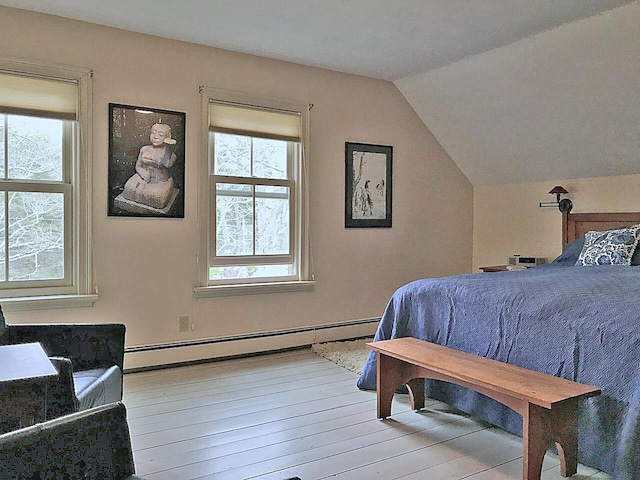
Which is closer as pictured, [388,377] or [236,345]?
[388,377]

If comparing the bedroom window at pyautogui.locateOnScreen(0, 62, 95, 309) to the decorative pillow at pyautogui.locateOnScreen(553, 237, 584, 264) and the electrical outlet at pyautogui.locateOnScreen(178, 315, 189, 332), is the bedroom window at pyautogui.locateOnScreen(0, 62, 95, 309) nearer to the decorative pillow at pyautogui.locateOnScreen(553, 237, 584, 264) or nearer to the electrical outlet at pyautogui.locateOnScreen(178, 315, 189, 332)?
the electrical outlet at pyautogui.locateOnScreen(178, 315, 189, 332)

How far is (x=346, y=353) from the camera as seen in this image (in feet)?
13.7

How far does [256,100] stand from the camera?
412 cm

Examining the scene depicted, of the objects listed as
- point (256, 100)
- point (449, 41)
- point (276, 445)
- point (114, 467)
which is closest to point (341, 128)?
point (256, 100)

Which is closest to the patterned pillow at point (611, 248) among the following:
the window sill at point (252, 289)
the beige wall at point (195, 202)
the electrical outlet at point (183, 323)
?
the beige wall at point (195, 202)

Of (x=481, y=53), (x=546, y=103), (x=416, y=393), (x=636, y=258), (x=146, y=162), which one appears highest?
(x=481, y=53)

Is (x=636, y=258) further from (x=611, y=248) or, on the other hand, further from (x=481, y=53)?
(x=481, y=53)

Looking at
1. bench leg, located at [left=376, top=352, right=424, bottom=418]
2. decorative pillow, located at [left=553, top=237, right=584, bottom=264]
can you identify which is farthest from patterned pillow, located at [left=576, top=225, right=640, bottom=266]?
bench leg, located at [left=376, top=352, right=424, bottom=418]

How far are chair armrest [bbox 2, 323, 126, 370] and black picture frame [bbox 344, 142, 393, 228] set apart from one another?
8.69 ft

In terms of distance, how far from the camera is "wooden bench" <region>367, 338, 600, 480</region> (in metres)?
2.01

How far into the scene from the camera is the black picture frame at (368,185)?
4.66 m

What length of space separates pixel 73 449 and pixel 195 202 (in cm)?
291

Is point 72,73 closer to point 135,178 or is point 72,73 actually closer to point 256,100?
point 135,178

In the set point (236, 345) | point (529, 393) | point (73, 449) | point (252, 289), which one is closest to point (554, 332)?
point (529, 393)
